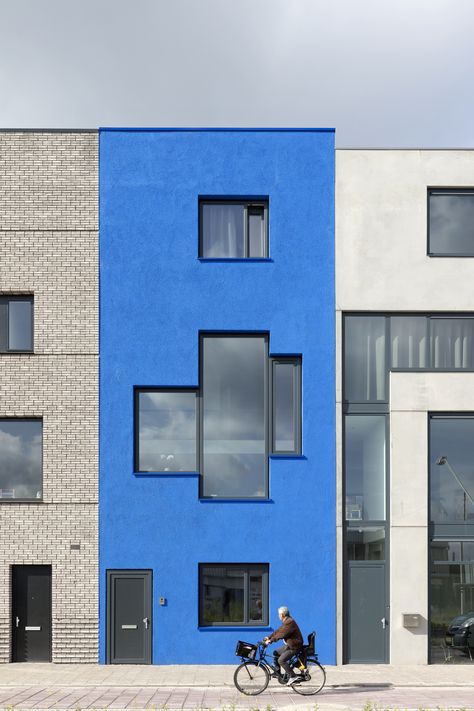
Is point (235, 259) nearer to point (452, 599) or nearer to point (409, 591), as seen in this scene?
point (409, 591)

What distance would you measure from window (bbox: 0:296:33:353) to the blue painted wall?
5.35ft

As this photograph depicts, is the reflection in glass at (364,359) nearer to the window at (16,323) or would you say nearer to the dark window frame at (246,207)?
the dark window frame at (246,207)

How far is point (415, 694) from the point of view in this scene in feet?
48.4

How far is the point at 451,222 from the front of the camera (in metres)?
18.9

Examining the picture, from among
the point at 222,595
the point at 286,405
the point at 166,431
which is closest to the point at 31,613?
the point at 222,595

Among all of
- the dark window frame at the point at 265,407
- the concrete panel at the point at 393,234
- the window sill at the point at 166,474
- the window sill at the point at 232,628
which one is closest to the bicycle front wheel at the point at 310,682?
the window sill at the point at 232,628

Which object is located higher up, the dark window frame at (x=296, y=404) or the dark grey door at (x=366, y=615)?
the dark window frame at (x=296, y=404)

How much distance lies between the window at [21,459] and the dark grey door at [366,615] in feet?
22.8

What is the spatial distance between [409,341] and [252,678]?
7.78 metres

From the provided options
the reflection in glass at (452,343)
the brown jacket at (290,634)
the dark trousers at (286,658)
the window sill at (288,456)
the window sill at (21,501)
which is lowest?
the dark trousers at (286,658)

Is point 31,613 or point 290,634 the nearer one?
point 290,634

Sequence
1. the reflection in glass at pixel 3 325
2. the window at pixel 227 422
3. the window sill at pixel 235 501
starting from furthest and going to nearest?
the reflection in glass at pixel 3 325, the window at pixel 227 422, the window sill at pixel 235 501

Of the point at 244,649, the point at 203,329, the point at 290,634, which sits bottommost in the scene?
the point at 244,649

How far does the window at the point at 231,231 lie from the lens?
18797mm
